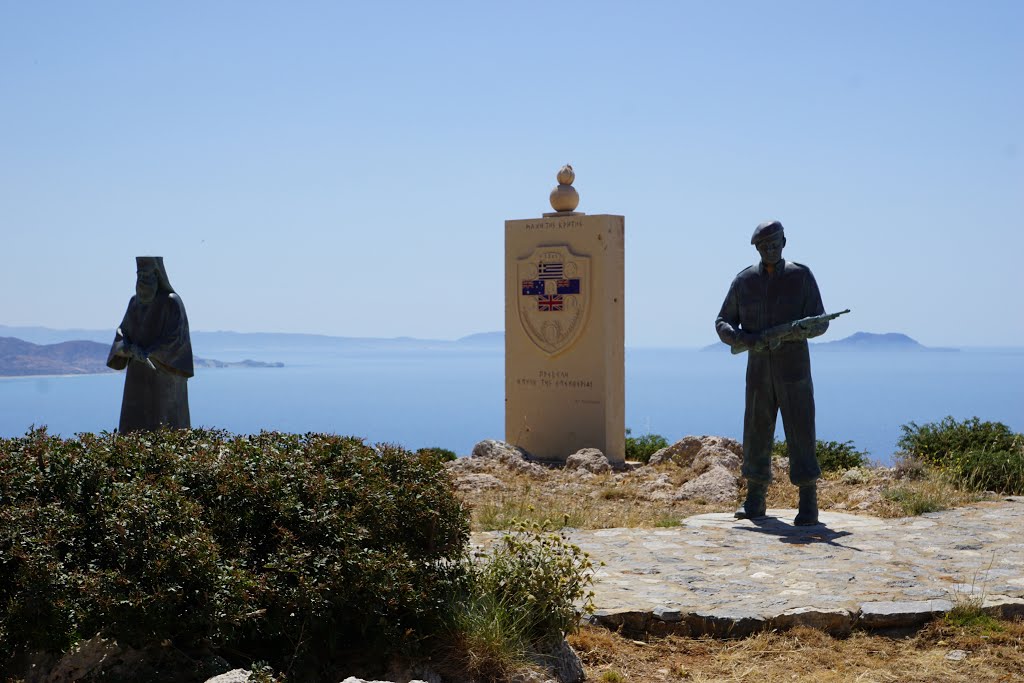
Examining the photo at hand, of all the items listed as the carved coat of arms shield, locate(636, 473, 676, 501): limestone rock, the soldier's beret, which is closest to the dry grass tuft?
the soldier's beret

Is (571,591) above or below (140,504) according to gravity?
below

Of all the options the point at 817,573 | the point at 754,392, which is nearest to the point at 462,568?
the point at 817,573

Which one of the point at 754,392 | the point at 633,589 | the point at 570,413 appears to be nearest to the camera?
the point at 633,589

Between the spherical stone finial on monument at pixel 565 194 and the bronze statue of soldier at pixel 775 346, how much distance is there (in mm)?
6251

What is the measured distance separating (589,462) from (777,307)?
5.14m

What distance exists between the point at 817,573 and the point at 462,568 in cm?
265

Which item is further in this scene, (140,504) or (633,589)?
(633,589)

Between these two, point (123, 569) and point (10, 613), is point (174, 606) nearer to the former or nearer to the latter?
point (123, 569)

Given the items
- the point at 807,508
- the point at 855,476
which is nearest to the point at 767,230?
the point at 807,508

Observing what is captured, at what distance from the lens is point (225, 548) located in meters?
4.75

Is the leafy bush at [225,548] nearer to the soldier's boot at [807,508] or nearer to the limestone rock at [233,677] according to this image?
the limestone rock at [233,677]

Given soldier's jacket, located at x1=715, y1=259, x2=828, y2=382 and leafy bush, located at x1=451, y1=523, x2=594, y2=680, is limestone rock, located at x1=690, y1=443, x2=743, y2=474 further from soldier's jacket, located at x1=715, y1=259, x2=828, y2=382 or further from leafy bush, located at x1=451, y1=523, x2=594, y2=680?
leafy bush, located at x1=451, y1=523, x2=594, y2=680

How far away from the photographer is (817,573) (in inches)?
267

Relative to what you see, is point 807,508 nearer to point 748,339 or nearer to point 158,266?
point 748,339
